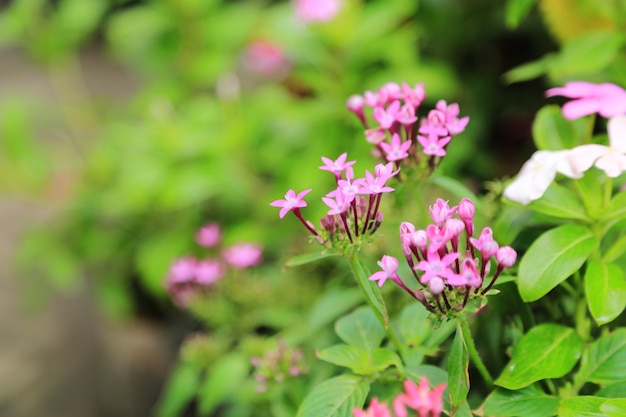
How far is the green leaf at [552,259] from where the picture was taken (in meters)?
0.55

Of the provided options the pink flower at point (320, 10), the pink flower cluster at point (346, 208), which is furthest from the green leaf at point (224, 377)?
the pink flower at point (320, 10)

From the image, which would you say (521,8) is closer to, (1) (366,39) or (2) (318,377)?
(2) (318,377)

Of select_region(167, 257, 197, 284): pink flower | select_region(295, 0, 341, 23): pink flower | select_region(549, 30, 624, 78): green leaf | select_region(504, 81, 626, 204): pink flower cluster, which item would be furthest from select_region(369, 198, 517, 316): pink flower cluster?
select_region(295, 0, 341, 23): pink flower

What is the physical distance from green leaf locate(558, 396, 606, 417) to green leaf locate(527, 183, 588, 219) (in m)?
0.17

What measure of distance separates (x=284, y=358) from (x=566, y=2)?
0.67 meters

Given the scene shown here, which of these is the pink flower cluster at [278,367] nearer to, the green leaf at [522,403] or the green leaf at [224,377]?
the green leaf at [224,377]

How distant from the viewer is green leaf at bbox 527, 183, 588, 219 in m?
0.60

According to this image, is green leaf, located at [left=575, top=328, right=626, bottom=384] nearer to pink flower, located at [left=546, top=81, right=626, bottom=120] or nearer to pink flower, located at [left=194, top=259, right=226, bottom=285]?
pink flower, located at [left=546, top=81, right=626, bottom=120]

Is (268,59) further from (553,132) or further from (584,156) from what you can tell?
(584,156)

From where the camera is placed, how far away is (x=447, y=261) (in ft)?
1.54

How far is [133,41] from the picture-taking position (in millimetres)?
1766

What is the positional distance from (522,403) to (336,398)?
0.15 meters

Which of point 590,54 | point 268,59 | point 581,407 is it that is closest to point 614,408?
point 581,407

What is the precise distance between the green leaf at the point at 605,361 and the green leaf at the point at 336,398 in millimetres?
187
